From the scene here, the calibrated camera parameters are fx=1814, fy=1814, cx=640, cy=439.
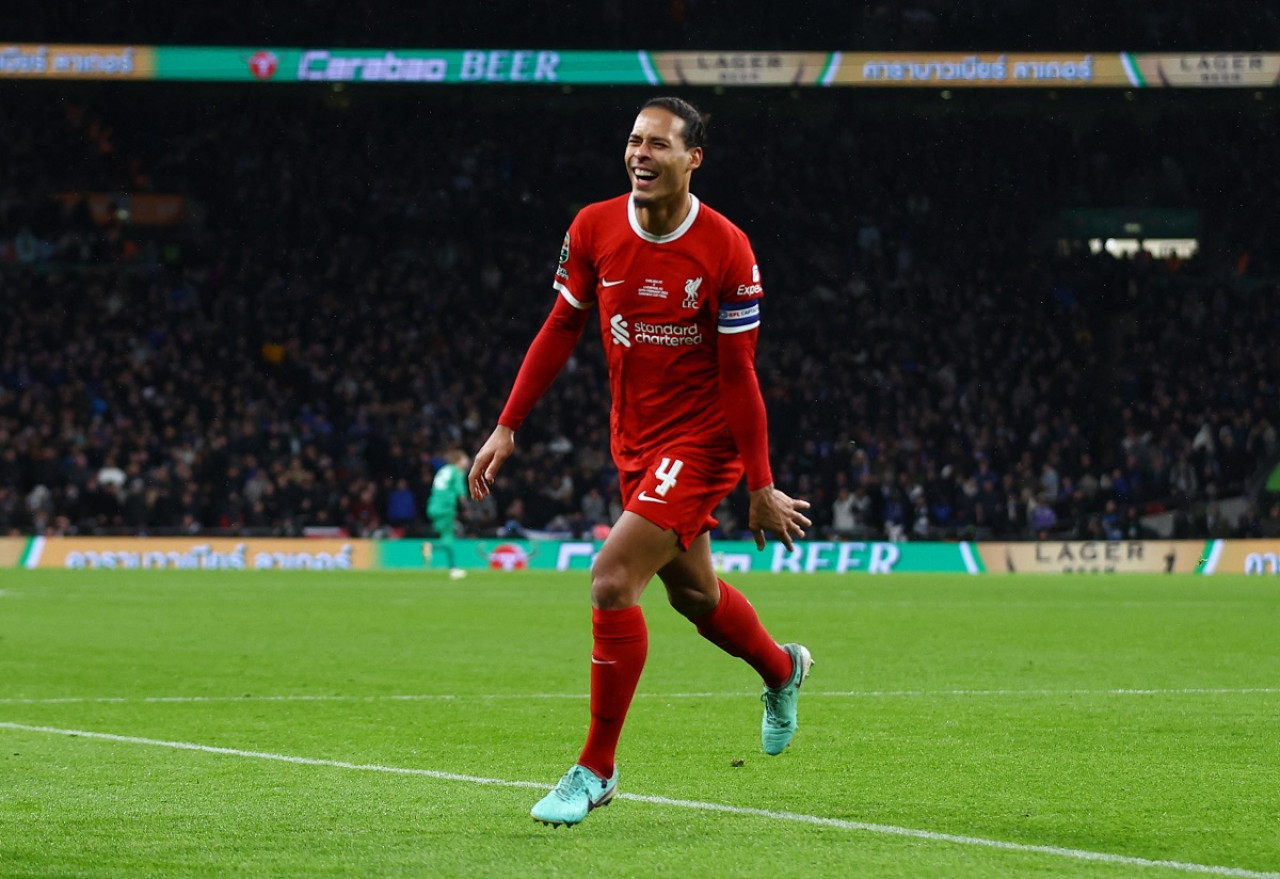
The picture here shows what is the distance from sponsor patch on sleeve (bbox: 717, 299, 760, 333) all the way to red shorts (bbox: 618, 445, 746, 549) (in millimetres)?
422

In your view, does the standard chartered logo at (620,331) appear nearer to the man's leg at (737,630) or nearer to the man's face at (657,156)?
the man's face at (657,156)

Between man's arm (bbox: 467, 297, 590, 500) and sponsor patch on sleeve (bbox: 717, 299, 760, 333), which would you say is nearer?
sponsor patch on sleeve (bbox: 717, 299, 760, 333)

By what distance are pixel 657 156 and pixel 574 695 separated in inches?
194

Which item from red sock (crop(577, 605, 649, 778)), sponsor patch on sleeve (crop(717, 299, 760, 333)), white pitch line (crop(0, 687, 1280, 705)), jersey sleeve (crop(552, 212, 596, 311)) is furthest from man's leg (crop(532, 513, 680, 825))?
white pitch line (crop(0, 687, 1280, 705))

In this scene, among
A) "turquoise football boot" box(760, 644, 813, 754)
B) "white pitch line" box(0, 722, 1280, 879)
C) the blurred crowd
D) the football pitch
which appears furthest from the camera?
the blurred crowd

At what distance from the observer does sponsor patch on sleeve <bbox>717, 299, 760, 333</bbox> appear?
5891 millimetres

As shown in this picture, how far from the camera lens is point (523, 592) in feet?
70.4

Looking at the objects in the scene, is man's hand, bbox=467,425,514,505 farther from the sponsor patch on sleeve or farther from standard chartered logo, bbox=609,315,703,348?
the sponsor patch on sleeve

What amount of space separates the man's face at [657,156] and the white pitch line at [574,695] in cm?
467

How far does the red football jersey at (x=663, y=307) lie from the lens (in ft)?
19.4

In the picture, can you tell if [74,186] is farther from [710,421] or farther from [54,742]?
[710,421]

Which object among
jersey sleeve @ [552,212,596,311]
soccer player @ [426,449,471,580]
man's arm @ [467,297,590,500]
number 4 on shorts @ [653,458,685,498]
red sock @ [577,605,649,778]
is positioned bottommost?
soccer player @ [426,449,471,580]

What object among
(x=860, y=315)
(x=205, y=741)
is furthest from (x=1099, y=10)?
(x=205, y=741)

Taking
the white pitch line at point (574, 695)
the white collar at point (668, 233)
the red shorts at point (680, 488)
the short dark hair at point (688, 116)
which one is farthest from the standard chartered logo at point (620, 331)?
the white pitch line at point (574, 695)
